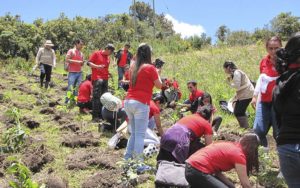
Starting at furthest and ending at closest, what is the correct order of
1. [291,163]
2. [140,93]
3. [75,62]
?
[75,62], [140,93], [291,163]

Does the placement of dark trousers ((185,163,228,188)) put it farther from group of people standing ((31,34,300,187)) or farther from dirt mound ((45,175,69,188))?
dirt mound ((45,175,69,188))

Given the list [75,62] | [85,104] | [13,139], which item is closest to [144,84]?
[13,139]

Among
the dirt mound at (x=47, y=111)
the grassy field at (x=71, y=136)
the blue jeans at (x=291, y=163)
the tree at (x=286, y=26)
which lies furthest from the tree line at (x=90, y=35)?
the blue jeans at (x=291, y=163)

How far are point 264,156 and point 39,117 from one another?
17.0 feet

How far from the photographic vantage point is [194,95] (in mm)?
8297

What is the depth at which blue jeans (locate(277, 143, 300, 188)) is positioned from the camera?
279cm

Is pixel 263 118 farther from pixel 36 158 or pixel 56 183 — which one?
pixel 36 158

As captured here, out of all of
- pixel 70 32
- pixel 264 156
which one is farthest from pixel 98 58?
pixel 70 32

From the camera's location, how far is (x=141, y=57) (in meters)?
5.25

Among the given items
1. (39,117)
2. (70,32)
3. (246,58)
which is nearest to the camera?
(39,117)

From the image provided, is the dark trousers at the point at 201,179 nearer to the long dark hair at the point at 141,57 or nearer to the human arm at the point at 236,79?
the long dark hair at the point at 141,57

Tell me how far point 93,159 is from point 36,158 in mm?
729

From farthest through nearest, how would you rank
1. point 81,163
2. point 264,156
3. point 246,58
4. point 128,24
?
point 128,24 < point 246,58 < point 81,163 < point 264,156

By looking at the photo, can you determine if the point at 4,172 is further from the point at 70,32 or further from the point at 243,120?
the point at 70,32
